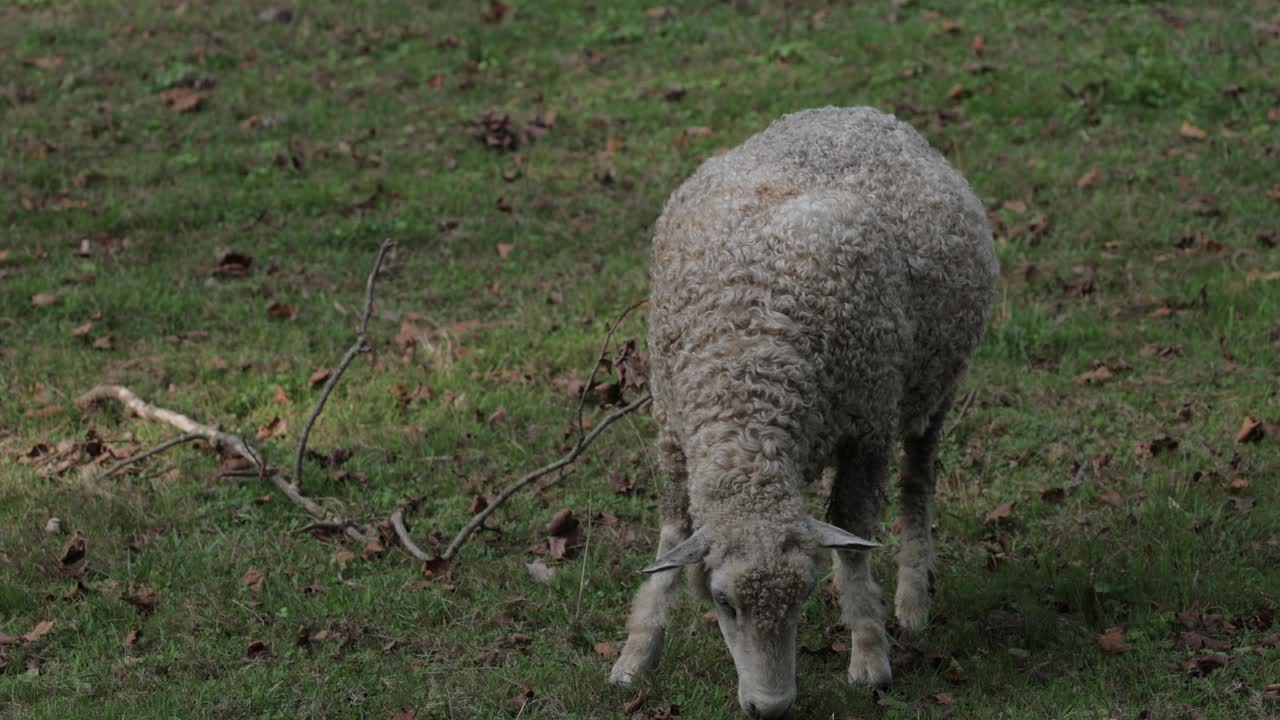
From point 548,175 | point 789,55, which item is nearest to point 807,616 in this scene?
point 548,175

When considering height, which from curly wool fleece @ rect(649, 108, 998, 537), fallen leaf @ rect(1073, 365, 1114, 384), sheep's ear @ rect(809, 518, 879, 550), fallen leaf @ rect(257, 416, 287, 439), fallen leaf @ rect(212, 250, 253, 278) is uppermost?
curly wool fleece @ rect(649, 108, 998, 537)

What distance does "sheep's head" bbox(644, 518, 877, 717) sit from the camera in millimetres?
4559

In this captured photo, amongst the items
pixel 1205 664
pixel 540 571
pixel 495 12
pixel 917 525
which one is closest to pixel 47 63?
pixel 495 12

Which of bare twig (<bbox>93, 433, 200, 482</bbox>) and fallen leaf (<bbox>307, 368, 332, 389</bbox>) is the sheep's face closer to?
bare twig (<bbox>93, 433, 200, 482</bbox>)

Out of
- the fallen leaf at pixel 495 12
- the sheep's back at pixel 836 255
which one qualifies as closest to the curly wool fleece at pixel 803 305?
the sheep's back at pixel 836 255

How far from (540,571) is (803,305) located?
205 centimetres

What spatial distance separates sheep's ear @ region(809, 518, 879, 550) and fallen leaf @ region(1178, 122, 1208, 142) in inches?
296

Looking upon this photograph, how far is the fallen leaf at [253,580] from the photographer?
6.03 metres

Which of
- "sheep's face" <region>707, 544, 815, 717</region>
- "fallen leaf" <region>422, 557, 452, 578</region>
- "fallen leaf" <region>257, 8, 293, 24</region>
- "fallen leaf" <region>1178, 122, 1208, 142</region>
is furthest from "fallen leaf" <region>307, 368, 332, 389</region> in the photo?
"fallen leaf" <region>257, 8, 293, 24</region>

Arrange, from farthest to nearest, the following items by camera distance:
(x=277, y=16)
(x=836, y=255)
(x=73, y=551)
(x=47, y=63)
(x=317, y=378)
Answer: (x=277, y=16), (x=47, y=63), (x=317, y=378), (x=73, y=551), (x=836, y=255)

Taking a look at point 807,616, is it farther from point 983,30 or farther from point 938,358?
point 983,30

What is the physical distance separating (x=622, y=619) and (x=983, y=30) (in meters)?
8.92

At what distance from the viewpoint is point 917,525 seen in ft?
20.5

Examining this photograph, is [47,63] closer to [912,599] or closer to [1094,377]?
[1094,377]
